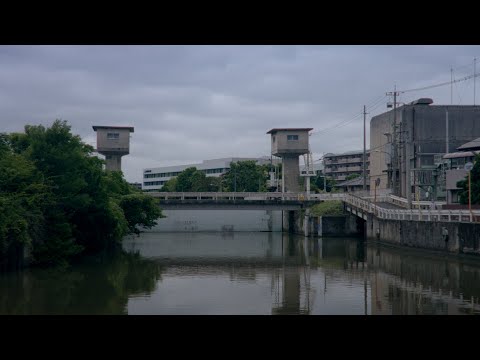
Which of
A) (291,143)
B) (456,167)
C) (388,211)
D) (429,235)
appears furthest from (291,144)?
(429,235)

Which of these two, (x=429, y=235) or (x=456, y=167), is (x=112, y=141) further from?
(x=429, y=235)

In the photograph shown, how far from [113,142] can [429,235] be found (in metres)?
35.1

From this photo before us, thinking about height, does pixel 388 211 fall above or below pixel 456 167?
below

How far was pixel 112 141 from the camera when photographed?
59625 millimetres

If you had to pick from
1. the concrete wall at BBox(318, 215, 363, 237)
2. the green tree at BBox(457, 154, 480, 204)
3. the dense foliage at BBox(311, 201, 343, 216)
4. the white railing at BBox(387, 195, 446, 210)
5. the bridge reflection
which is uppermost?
the green tree at BBox(457, 154, 480, 204)

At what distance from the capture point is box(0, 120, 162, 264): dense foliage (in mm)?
24181

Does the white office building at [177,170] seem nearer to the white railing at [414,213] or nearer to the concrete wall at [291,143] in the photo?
the concrete wall at [291,143]

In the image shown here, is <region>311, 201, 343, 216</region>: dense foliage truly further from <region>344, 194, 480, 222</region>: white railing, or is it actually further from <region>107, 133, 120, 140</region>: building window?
<region>107, 133, 120, 140</region>: building window

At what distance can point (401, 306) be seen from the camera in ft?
58.2

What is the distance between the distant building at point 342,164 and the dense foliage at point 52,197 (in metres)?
69.5

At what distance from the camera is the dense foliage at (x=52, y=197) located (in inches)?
952

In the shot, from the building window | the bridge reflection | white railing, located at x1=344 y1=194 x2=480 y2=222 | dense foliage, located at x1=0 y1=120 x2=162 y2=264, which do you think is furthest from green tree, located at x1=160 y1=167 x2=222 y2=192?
dense foliage, located at x1=0 y1=120 x2=162 y2=264

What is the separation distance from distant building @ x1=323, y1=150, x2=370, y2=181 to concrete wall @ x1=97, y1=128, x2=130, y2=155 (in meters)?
48.2
